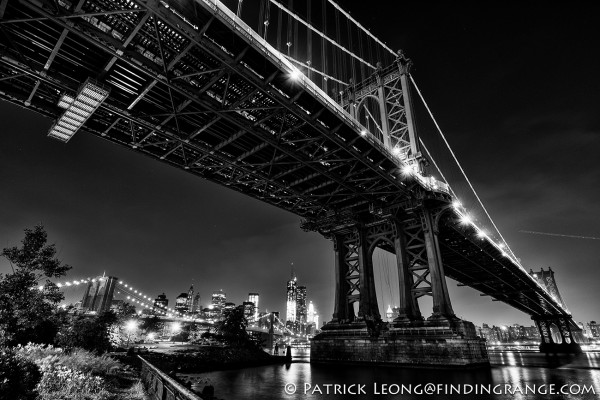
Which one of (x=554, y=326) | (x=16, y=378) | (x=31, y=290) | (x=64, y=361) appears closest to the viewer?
(x=16, y=378)

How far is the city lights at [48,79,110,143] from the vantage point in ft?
45.7

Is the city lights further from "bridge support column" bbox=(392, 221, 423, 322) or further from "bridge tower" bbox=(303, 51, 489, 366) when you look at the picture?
"bridge support column" bbox=(392, 221, 423, 322)

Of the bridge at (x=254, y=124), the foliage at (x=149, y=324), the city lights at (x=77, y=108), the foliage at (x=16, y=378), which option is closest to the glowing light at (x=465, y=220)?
the bridge at (x=254, y=124)

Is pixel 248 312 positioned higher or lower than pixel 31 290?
higher

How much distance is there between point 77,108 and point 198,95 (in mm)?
5773

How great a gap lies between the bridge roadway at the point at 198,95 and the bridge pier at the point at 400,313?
228 cm

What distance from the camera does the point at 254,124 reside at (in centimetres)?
1750

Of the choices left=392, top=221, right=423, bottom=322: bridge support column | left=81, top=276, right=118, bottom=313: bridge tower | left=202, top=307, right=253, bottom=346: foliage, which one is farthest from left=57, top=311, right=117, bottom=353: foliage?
left=81, top=276, right=118, bottom=313: bridge tower

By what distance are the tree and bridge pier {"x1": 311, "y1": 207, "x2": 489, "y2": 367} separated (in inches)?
742

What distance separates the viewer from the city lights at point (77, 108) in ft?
45.7

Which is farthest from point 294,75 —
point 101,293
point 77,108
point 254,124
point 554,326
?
point 554,326

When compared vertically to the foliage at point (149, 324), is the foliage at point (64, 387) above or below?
below

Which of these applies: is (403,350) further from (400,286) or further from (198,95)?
(198,95)

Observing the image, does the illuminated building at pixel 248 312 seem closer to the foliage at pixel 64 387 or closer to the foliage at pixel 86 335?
the foliage at pixel 86 335
